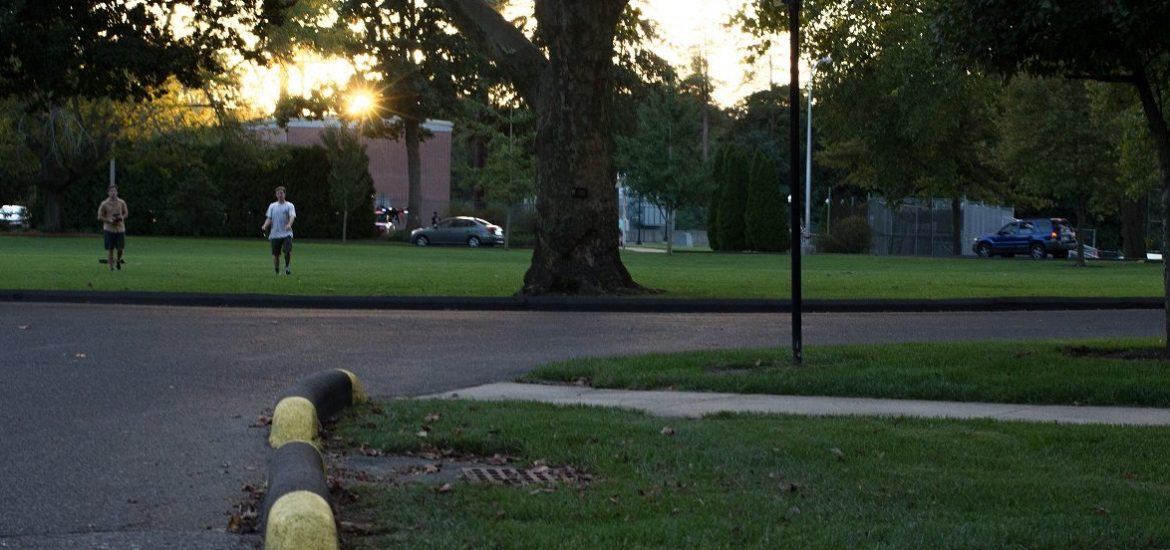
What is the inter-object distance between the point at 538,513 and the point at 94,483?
2.59m

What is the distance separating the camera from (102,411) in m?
11.3

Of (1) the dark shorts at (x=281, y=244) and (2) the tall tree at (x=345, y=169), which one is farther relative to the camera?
(2) the tall tree at (x=345, y=169)

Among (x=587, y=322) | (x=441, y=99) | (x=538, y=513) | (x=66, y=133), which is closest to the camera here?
(x=538, y=513)

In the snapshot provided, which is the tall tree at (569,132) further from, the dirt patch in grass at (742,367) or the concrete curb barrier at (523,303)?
the dirt patch in grass at (742,367)

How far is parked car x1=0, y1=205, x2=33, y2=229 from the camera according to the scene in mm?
74625

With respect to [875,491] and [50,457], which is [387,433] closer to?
[50,457]

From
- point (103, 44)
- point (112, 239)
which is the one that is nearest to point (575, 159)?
point (103, 44)

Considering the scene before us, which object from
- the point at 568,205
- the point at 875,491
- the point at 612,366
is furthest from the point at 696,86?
the point at 875,491

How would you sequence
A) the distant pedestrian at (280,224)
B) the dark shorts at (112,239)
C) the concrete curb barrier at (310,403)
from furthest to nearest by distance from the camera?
the dark shorts at (112,239) → the distant pedestrian at (280,224) → the concrete curb barrier at (310,403)

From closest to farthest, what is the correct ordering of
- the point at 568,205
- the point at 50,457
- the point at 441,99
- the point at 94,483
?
the point at 94,483, the point at 50,457, the point at 568,205, the point at 441,99

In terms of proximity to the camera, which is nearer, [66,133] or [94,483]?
[94,483]

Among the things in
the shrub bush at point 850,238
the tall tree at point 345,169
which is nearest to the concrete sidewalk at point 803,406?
the shrub bush at point 850,238

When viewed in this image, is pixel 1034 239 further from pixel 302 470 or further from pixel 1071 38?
pixel 302 470

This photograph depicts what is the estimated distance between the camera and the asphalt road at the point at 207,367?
773cm
